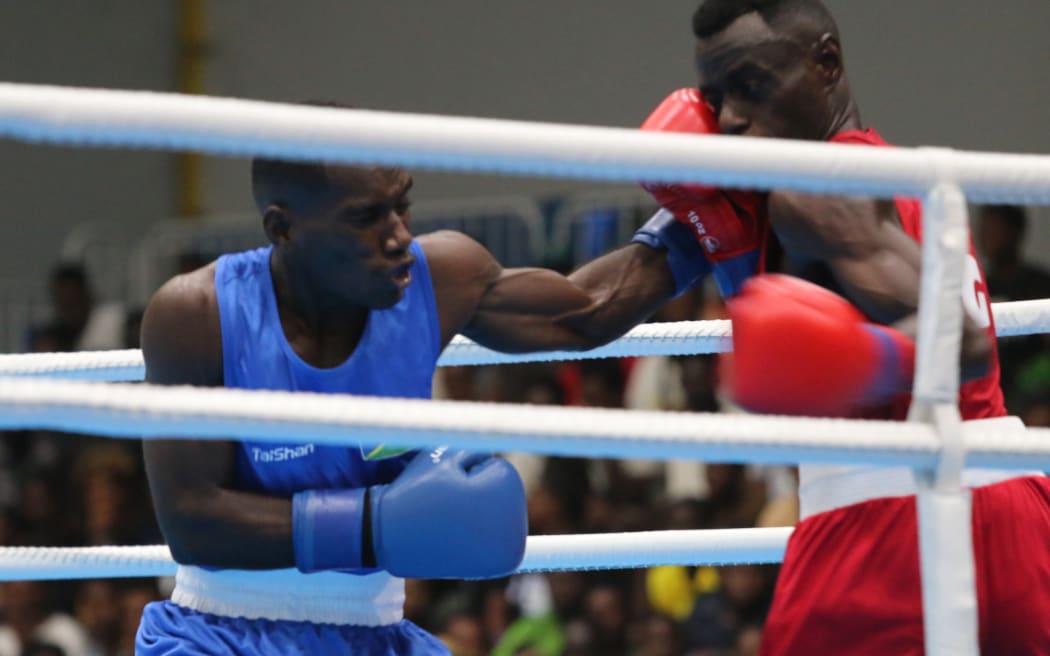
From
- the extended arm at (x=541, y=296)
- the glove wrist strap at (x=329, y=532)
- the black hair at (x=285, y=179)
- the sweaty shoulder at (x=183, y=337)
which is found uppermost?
the black hair at (x=285, y=179)

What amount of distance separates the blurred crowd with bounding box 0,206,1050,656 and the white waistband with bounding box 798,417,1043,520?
7.32 feet

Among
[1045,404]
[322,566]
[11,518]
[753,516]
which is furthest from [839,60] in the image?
[11,518]

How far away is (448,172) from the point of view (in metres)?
6.91

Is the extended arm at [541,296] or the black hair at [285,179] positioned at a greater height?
the black hair at [285,179]

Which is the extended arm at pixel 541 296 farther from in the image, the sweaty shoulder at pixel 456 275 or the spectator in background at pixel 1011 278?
the spectator in background at pixel 1011 278

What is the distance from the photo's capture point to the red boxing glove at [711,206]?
196cm

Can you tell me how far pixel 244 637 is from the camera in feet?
5.74

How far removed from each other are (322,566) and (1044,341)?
10.4 feet

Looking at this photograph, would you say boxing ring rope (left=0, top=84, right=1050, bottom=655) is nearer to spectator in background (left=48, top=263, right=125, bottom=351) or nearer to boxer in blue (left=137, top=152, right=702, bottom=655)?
boxer in blue (left=137, top=152, right=702, bottom=655)

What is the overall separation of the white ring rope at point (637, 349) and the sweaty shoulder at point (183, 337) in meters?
0.20

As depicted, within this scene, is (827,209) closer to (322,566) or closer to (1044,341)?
(322,566)

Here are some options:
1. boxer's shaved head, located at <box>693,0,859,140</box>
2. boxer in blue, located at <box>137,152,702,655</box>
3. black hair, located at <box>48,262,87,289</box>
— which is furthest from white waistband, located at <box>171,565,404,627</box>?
black hair, located at <box>48,262,87,289</box>

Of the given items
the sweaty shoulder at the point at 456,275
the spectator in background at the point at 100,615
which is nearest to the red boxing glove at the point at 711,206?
the sweaty shoulder at the point at 456,275

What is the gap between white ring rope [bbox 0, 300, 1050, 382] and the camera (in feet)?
6.19
